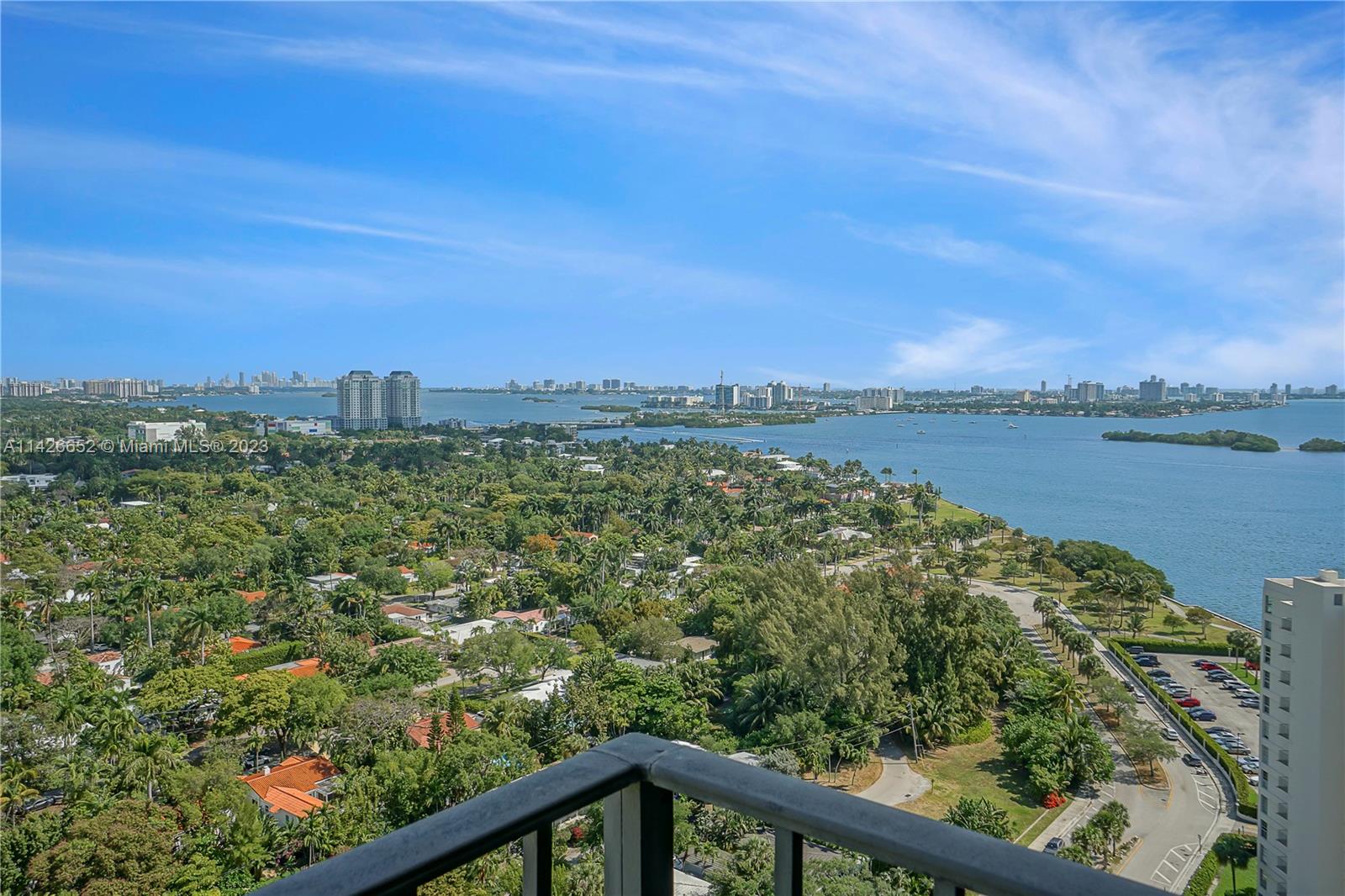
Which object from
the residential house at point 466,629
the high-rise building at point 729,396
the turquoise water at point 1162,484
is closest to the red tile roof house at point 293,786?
the residential house at point 466,629

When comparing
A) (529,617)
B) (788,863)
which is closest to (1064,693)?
(529,617)

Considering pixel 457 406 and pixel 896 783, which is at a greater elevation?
pixel 457 406

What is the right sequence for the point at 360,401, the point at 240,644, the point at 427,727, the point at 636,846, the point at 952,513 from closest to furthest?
the point at 636,846 < the point at 427,727 < the point at 240,644 < the point at 952,513 < the point at 360,401

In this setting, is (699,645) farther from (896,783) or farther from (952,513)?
(952,513)

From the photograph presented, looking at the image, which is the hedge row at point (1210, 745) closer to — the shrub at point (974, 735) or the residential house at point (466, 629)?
the shrub at point (974, 735)

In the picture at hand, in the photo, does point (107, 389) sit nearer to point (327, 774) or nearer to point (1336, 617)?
point (327, 774)

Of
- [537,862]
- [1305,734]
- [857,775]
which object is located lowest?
[857,775]
